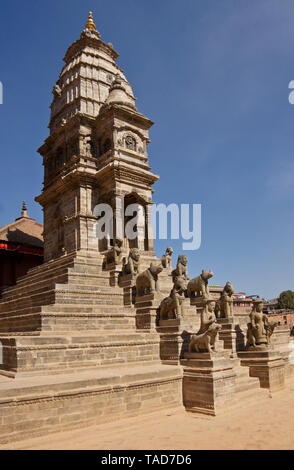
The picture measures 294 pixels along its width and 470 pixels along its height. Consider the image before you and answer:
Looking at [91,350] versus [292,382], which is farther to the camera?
[292,382]

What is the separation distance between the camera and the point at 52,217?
24.9m

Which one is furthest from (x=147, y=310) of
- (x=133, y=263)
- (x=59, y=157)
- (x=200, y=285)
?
(x=59, y=157)

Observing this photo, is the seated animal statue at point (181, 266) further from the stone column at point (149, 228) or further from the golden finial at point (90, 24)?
the golden finial at point (90, 24)

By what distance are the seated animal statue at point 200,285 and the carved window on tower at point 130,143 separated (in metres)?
10.2

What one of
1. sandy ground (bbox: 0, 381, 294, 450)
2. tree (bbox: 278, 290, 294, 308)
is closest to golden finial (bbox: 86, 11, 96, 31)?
sandy ground (bbox: 0, 381, 294, 450)

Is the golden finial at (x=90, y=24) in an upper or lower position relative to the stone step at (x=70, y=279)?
upper

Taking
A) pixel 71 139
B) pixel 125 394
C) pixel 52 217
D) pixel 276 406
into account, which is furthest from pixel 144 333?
pixel 71 139

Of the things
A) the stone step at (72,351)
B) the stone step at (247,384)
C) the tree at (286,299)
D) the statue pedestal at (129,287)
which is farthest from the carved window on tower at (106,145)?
the tree at (286,299)

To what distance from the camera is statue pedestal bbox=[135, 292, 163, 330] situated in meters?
14.4

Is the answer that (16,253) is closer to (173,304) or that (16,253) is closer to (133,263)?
(133,263)

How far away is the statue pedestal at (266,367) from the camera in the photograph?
44.0 ft

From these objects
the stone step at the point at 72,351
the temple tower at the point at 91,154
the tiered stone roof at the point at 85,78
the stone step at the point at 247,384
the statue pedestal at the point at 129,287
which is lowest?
the stone step at the point at 247,384
